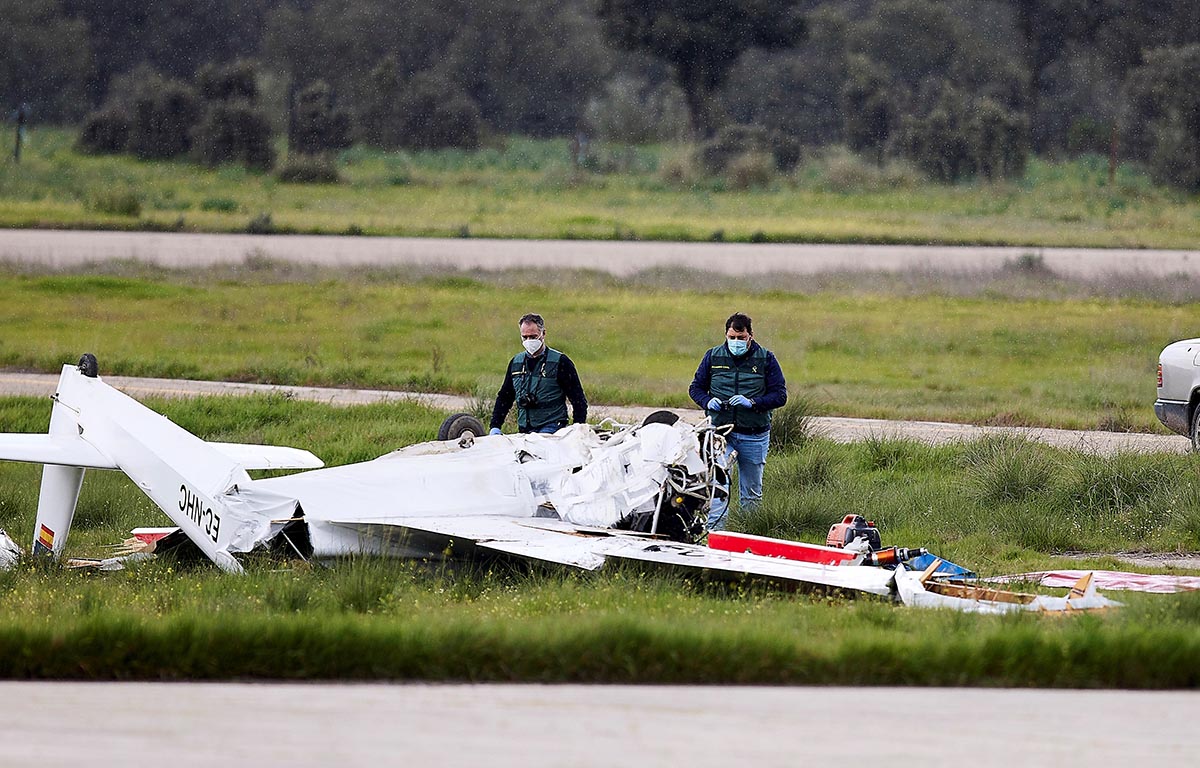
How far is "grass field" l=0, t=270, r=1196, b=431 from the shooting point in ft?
67.5

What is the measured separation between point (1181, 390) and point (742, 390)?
230 inches

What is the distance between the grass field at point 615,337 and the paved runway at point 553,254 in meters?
2.84

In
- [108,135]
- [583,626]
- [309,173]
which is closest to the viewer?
[583,626]

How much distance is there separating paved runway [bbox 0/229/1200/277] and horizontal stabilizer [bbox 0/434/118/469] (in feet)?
70.6

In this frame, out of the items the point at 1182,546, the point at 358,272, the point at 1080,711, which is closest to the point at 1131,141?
the point at 358,272

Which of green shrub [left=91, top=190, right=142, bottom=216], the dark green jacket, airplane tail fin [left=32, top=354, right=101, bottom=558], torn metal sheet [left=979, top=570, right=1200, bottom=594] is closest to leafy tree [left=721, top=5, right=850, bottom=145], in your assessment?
green shrub [left=91, top=190, right=142, bottom=216]

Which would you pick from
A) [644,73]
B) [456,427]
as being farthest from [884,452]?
[644,73]

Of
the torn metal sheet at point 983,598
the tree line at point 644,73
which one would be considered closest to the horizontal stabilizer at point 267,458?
the torn metal sheet at point 983,598

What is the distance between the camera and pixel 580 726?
247 inches

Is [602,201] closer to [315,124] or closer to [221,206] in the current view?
[221,206]

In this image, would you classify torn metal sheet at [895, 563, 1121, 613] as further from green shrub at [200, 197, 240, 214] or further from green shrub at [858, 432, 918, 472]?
green shrub at [200, 197, 240, 214]

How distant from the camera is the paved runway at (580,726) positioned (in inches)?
229

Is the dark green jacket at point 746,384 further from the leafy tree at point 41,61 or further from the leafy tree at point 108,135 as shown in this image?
the leafy tree at point 41,61

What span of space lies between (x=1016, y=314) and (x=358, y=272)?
13.7m
